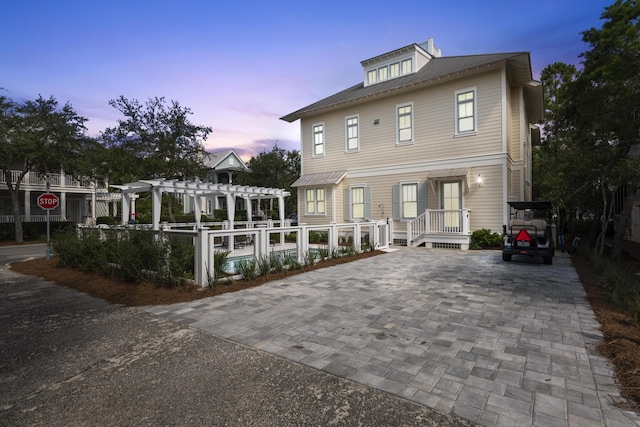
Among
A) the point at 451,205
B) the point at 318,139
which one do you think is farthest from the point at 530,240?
the point at 318,139

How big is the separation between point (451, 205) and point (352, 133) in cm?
601

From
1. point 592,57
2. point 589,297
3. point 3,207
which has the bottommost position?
point 589,297

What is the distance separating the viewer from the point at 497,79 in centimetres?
1230

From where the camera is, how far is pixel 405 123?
48.2 ft

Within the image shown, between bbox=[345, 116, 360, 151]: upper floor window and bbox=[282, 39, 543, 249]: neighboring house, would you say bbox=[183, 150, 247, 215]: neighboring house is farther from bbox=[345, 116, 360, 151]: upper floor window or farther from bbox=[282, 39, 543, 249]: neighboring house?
bbox=[345, 116, 360, 151]: upper floor window

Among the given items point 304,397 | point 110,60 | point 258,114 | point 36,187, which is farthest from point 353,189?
point 36,187

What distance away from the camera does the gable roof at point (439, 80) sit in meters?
12.2

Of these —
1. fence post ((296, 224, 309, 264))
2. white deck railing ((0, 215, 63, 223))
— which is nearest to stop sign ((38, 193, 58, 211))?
fence post ((296, 224, 309, 264))

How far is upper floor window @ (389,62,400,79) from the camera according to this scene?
52.4 ft

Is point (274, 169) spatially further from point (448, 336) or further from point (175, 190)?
point (448, 336)

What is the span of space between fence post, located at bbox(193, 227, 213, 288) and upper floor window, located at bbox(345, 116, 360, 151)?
443 inches

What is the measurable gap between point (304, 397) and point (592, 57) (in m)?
9.66

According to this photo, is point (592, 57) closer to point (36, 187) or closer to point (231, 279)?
point (231, 279)

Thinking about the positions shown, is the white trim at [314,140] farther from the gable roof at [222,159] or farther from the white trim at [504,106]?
the gable roof at [222,159]
